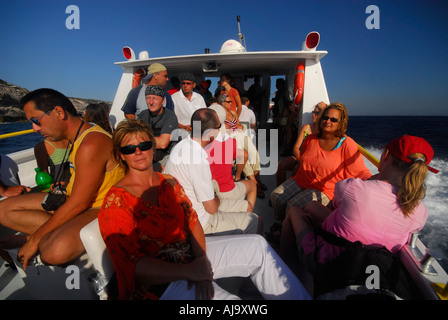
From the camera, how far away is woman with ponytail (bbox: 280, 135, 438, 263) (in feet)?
3.75

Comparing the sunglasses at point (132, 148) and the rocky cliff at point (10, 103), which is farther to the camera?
the rocky cliff at point (10, 103)

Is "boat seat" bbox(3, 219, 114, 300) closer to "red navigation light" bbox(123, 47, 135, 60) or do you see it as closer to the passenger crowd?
the passenger crowd

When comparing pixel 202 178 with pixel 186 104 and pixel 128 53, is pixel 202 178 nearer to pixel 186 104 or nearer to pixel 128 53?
pixel 186 104

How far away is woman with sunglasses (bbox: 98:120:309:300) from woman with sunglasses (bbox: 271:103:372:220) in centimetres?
89

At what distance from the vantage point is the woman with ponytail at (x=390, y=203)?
1142 millimetres

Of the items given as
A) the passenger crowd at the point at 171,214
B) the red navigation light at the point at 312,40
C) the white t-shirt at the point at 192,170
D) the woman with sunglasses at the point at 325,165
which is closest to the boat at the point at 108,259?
the red navigation light at the point at 312,40

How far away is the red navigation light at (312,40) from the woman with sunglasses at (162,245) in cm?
330

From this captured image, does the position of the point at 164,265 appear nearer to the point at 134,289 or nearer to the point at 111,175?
the point at 134,289

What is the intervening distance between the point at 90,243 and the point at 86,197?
1.24 feet

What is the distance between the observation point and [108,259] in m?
1.16

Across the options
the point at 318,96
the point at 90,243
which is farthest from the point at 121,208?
the point at 318,96

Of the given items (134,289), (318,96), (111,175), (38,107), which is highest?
(318,96)

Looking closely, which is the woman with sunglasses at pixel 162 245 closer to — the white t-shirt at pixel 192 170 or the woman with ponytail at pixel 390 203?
the white t-shirt at pixel 192 170

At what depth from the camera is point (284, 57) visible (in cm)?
372
